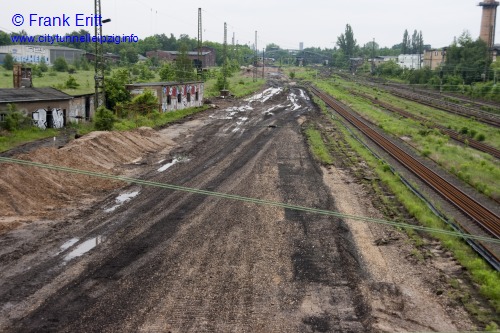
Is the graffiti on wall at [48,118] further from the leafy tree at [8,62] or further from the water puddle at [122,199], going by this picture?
the leafy tree at [8,62]

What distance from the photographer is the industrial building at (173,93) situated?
4584 centimetres

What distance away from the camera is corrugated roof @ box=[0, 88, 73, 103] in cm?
3122

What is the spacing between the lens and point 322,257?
1488cm

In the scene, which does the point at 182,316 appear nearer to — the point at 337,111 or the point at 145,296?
the point at 145,296

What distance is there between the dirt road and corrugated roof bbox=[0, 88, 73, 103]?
12.4 meters

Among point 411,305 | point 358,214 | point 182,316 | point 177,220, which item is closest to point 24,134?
point 177,220

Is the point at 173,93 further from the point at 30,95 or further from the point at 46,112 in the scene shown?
the point at 30,95

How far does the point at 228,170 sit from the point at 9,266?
14.0 m

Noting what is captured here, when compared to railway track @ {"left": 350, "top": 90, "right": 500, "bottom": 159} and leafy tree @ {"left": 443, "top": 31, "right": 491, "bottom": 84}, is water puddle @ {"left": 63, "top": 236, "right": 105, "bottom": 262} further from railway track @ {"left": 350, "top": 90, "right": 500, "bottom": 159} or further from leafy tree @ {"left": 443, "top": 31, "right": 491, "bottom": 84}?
leafy tree @ {"left": 443, "top": 31, "right": 491, "bottom": 84}

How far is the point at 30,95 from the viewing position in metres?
33.1

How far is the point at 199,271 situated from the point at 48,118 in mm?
24129


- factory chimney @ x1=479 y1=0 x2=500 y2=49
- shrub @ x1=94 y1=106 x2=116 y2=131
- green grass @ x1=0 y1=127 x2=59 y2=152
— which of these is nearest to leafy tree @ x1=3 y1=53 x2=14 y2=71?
green grass @ x1=0 y1=127 x2=59 y2=152

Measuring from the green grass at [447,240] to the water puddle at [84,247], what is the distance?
10.7m

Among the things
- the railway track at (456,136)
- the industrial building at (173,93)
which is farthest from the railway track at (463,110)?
the industrial building at (173,93)
